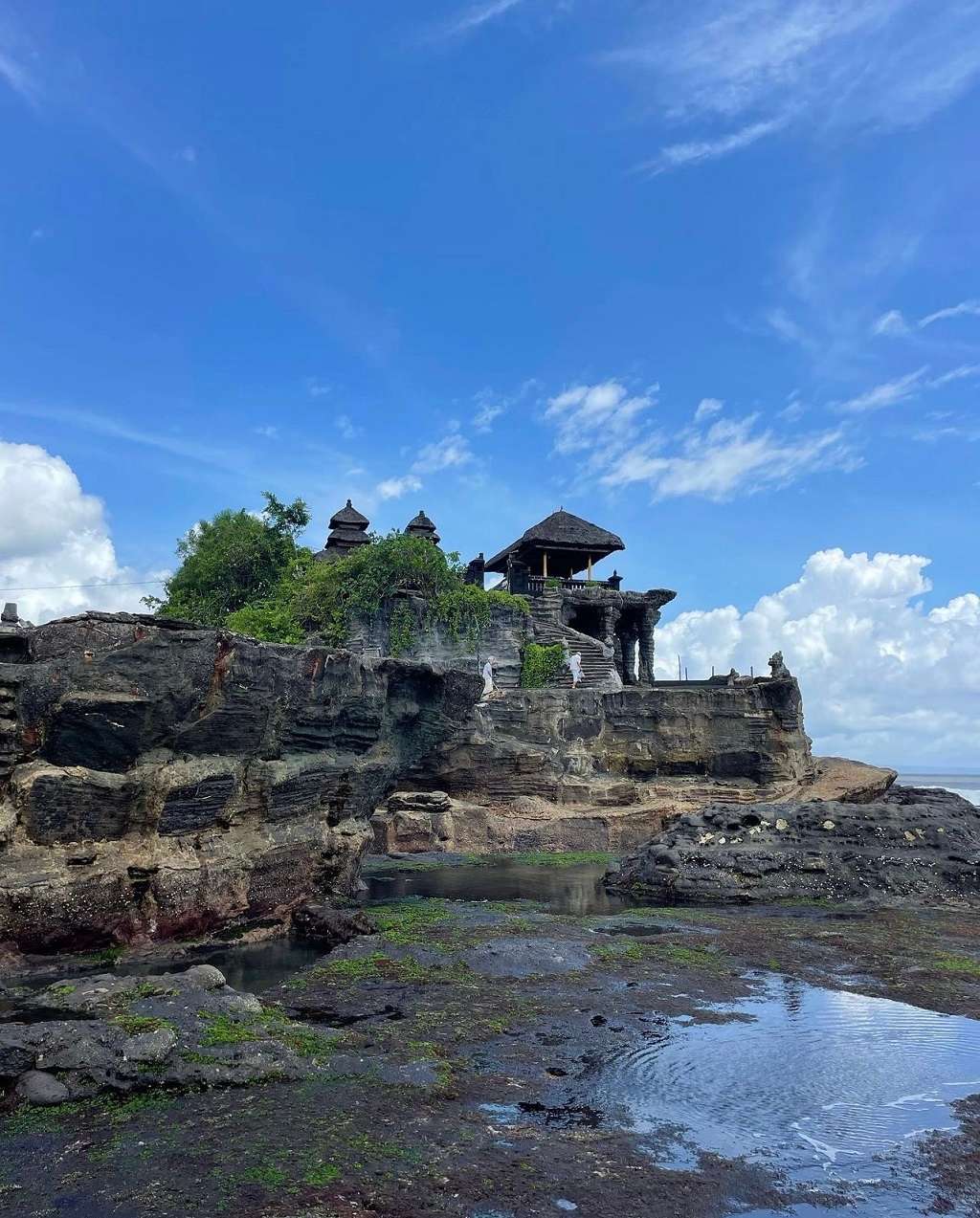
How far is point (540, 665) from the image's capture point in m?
37.2

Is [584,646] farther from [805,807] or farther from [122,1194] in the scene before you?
[122,1194]

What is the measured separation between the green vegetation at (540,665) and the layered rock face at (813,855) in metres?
16.0

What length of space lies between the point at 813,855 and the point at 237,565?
30111 millimetres

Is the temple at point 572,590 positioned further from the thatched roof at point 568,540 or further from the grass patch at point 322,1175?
the grass patch at point 322,1175

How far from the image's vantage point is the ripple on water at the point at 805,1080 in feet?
21.5

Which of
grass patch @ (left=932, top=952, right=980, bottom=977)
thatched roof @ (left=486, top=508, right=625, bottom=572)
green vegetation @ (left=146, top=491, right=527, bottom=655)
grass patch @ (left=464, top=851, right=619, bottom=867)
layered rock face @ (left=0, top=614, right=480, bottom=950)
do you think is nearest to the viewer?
grass patch @ (left=932, top=952, right=980, bottom=977)

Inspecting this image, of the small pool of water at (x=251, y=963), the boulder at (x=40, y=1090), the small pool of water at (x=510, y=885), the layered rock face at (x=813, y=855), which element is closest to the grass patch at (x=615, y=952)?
the small pool of water at (x=510, y=885)

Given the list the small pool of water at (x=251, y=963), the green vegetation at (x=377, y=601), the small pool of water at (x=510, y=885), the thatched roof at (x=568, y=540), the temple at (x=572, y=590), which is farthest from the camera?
the thatched roof at (x=568, y=540)

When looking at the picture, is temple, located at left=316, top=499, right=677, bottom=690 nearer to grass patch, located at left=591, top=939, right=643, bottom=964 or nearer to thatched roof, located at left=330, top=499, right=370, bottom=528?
thatched roof, located at left=330, top=499, right=370, bottom=528

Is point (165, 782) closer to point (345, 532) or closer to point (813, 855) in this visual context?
point (813, 855)

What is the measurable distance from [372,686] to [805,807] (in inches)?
435

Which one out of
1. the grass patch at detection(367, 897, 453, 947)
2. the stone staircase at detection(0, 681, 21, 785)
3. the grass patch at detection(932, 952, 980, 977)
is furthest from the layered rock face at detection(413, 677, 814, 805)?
the stone staircase at detection(0, 681, 21, 785)

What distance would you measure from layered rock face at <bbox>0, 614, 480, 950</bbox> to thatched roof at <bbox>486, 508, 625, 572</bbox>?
30.4 meters

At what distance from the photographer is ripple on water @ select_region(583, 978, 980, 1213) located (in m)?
6.57
